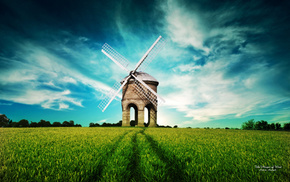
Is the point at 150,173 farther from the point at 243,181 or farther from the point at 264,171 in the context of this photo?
the point at 264,171

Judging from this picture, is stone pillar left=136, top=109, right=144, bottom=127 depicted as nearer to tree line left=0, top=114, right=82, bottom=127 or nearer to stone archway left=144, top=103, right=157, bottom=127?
stone archway left=144, top=103, right=157, bottom=127

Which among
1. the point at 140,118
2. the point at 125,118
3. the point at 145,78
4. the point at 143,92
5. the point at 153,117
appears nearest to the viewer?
the point at 140,118

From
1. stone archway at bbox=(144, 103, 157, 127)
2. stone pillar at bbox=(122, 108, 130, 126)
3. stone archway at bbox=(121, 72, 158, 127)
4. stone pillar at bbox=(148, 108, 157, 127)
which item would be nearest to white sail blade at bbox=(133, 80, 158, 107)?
stone archway at bbox=(121, 72, 158, 127)

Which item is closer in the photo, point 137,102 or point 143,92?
point 137,102

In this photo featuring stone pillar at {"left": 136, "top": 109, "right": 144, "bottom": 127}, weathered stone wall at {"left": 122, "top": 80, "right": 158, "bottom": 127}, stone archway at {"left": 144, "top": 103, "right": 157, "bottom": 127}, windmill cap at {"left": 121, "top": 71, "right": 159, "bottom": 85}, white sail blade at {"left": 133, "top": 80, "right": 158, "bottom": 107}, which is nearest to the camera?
stone pillar at {"left": 136, "top": 109, "right": 144, "bottom": 127}

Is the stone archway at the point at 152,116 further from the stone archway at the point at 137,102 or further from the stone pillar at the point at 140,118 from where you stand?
the stone pillar at the point at 140,118

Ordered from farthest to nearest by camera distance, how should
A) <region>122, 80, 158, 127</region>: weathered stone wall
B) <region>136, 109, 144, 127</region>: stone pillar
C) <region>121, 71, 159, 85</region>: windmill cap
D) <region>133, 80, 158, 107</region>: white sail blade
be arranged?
<region>121, 71, 159, 85</region>: windmill cap < <region>133, 80, 158, 107</region>: white sail blade < <region>122, 80, 158, 127</region>: weathered stone wall < <region>136, 109, 144, 127</region>: stone pillar

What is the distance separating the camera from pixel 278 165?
3.21 metres

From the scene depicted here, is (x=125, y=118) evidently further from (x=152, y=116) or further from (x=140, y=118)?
(x=152, y=116)

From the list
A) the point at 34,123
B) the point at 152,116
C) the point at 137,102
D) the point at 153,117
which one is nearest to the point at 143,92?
the point at 137,102

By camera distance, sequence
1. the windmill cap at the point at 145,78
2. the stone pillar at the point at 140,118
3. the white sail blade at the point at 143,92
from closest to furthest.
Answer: the stone pillar at the point at 140,118 → the white sail blade at the point at 143,92 → the windmill cap at the point at 145,78

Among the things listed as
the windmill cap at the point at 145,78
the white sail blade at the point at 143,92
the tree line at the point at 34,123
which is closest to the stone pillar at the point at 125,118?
the white sail blade at the point at 143,92

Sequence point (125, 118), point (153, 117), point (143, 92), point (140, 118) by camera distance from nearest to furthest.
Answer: point (140, 118) < point (125, 118) < point (143, 92) < point (153, 117)

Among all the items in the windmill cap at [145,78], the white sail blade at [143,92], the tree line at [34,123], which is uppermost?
the windmill cap at [145,78]
